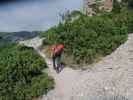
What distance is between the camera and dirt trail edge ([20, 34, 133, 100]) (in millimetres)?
14992

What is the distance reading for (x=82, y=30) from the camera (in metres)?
19.0

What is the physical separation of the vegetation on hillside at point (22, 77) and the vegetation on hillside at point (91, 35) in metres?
1.64

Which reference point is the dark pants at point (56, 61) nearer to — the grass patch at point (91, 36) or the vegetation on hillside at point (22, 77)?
the vegetation on hillside at point (22, 77)

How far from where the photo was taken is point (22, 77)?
16.7 metres

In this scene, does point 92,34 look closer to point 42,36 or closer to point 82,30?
point 82,30

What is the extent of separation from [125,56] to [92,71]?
1.52 m

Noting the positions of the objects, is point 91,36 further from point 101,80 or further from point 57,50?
point 101,80

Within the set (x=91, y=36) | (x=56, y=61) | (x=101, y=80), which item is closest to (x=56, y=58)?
(x=56, y=61)

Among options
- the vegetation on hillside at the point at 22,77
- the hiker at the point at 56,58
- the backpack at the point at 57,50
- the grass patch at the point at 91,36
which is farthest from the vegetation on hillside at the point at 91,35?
the vegetation on hillside at the point at 22,77

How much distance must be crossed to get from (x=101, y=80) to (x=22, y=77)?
3024mm

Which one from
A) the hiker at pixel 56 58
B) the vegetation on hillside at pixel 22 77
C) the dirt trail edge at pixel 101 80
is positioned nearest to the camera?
the dirt trail edge at pixel 101 80

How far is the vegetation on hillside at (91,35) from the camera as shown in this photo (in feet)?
59.4

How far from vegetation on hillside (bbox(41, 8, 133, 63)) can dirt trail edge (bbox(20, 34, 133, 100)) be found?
575 mm

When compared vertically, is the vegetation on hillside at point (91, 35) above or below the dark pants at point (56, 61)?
above
